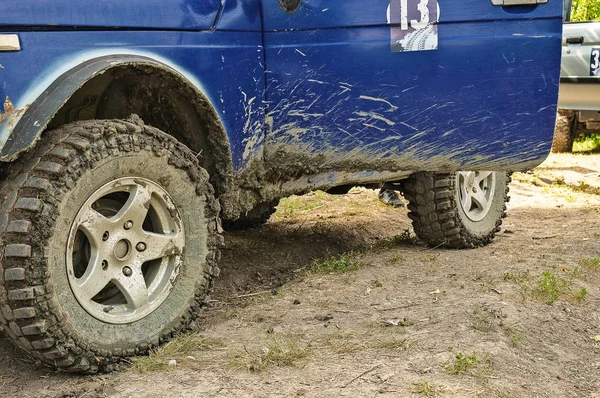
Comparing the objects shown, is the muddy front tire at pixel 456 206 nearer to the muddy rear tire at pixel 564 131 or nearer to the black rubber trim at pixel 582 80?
the black rubber trim at pixel 582 80

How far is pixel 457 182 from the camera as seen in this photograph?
512 centimetres

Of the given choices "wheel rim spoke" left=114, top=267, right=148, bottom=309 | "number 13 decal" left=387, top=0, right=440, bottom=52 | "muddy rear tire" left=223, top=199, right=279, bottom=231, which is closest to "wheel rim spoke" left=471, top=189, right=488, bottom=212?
"muddy rear tire" left=223, top=199, right=279, bottom=231

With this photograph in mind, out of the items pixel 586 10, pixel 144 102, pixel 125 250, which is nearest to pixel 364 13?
pixel 144 102

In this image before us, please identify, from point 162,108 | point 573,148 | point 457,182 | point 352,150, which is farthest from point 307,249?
point 573,148

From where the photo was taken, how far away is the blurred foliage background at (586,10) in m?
11.3

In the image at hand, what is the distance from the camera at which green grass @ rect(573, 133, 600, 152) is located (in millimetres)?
10641

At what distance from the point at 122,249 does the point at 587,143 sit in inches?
343

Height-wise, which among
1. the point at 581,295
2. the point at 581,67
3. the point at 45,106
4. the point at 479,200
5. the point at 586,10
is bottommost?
the point at 581,295

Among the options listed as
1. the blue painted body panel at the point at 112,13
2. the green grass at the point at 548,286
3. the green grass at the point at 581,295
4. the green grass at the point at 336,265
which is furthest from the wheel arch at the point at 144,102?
the green grass at the point at 581,295

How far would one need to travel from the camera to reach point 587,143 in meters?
10.8

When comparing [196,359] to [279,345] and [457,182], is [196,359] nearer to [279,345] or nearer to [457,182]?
[279,345]

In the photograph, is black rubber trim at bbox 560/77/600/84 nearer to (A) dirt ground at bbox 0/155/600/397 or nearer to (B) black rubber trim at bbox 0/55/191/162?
(A) dirt ground at bbox 0/155/600/397

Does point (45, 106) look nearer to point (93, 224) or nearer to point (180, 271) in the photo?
point (93, 224)

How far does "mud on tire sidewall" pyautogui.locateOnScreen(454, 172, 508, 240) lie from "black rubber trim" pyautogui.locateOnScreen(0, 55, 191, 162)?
2794 mm
